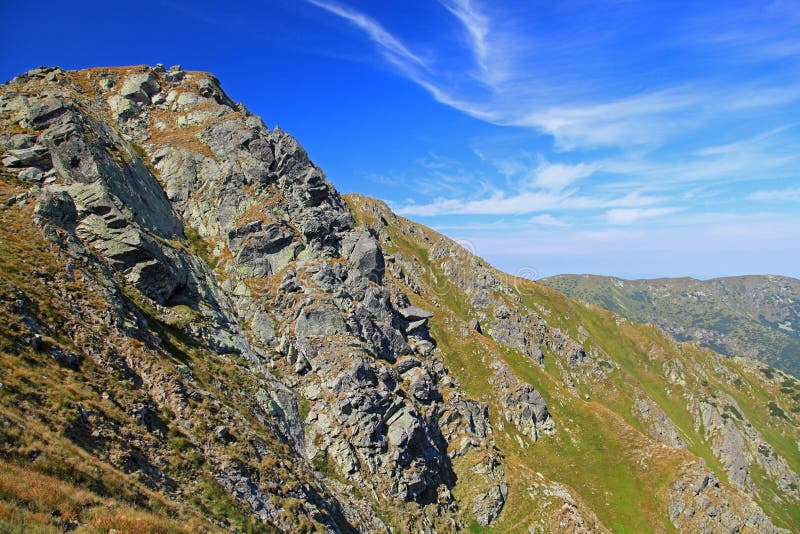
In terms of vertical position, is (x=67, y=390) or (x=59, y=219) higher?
(x=59, y=219)

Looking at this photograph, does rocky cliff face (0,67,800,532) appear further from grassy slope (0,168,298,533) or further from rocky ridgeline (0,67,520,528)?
rocky ridgeline (0,67,520,528)

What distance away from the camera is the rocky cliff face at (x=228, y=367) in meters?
26.7

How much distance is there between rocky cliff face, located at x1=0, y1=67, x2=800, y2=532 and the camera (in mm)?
26728

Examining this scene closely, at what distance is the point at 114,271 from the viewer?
44906mm

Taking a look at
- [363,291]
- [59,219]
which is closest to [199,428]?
[59,219]

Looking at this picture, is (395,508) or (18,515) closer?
(18,515)

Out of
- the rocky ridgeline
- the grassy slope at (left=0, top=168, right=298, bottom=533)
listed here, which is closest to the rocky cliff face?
the grassy slope at (left=0, top=168, right=298, bottom=533)

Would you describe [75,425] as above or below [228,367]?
below

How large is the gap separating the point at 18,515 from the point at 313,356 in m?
46.9

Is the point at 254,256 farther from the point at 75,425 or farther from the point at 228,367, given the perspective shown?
the point at 75,425

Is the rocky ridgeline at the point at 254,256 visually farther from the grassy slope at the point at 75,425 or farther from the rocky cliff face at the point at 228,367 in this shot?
the grassy slope at the point at 75,425

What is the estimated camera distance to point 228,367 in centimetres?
4778

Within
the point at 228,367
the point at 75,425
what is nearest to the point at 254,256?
the point at 228,367

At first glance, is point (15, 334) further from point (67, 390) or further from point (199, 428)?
point (199, 428)
